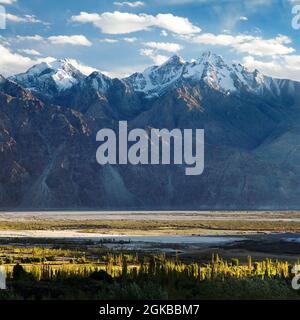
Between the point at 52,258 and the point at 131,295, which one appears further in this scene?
the point at 52,258

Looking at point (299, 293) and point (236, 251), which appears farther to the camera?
point (236, 251)

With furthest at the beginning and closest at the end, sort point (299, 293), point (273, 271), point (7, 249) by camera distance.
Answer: point (7, 249), point (273, 271), point (299, 293)
